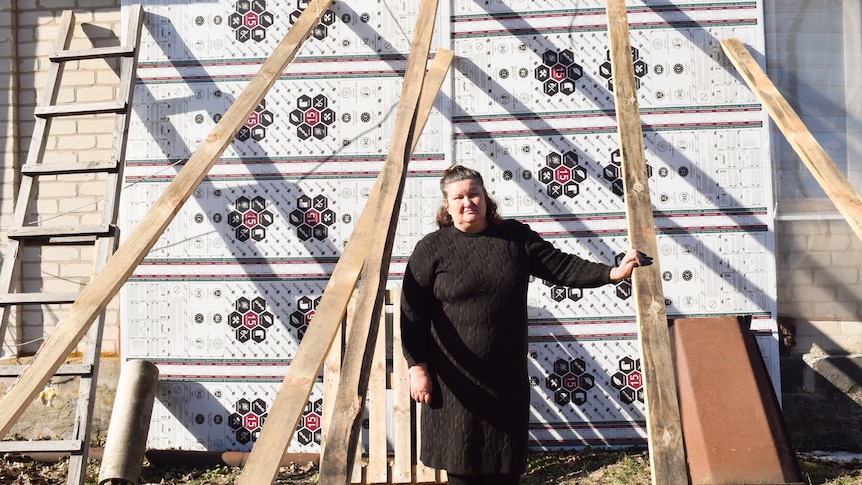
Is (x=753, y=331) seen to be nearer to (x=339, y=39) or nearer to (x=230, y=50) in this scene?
(x=339, y=39)

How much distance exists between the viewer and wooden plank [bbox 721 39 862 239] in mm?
3645

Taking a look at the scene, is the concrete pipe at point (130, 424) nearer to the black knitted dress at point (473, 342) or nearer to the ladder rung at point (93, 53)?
the ladder rung at point (93, 53)

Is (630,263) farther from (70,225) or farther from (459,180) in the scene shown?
(70,225)

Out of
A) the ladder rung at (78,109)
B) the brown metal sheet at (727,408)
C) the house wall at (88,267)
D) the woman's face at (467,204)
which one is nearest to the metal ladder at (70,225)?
the ladder rung at (78,109)

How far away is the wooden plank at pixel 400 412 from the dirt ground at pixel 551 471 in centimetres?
55

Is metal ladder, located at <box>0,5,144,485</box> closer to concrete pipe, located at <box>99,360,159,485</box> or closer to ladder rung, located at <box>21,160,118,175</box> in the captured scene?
ladder rung, located at <box>21,160,118,175</box>

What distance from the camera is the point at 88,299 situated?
11.8 ft

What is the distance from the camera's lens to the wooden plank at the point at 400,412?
438 cm

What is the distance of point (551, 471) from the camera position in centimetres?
450

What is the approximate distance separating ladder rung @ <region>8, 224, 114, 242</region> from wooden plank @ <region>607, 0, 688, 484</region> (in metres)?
2.82

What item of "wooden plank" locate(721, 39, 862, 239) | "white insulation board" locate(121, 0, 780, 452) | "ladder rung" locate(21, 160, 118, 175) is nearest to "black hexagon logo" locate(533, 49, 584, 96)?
"white insulation board" locate(121, 0, 780, 452)

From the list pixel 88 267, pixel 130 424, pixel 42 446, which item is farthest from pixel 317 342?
pixel 88 267

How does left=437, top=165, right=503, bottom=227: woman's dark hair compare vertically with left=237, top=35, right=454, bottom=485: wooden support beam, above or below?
above

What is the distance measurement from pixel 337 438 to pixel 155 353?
2.73m
